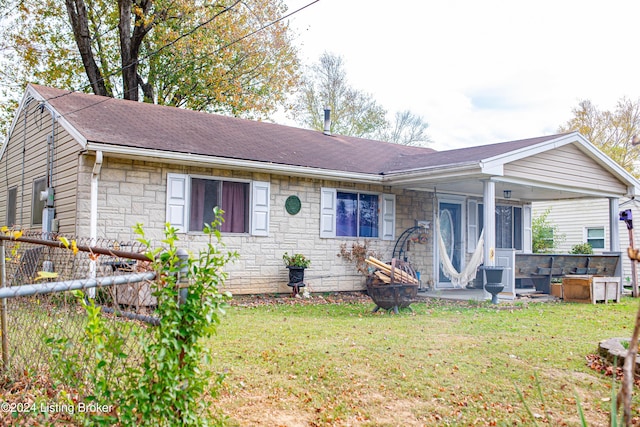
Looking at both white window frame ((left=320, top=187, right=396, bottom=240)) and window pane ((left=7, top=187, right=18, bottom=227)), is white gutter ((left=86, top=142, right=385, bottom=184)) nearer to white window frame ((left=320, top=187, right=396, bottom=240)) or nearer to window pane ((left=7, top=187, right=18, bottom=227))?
white window frame ((left=320, top=187, right=396, bottom=240))

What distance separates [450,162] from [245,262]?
4534 mm

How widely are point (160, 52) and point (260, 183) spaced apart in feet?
34.5

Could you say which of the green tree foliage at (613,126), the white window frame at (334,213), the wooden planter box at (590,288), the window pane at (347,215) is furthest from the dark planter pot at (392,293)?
the green tree foliage at (613,126)

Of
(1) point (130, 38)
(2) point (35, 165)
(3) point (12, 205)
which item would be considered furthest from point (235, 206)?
(1) point (130, 38)

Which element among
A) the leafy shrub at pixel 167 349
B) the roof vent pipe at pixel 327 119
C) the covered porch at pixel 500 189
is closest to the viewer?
the leafy shrub at pixel 167 349

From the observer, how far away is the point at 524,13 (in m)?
9.84

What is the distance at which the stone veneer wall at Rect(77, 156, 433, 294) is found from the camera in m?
9.45

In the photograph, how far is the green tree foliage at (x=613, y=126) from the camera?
96.0ft

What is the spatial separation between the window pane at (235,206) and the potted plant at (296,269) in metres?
1.07

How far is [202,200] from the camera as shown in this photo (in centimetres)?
1041

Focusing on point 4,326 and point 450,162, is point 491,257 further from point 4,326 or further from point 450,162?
point 4,326

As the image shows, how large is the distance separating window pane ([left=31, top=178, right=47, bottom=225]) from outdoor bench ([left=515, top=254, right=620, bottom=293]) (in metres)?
10.2

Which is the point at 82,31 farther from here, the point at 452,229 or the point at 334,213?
the point at 452,229

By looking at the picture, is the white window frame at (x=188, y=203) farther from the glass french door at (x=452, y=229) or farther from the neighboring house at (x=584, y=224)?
the neighboring house at (x=584, y=224)
